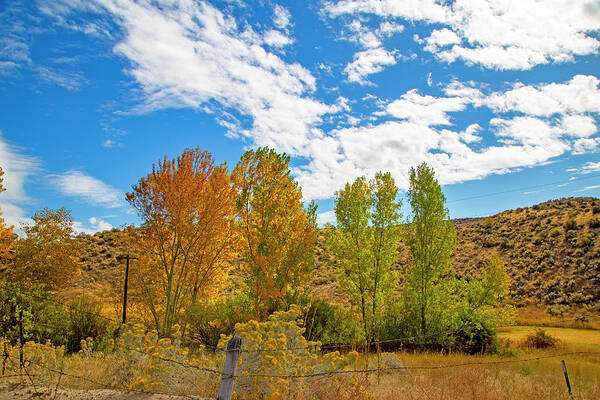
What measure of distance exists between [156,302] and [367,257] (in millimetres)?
12983

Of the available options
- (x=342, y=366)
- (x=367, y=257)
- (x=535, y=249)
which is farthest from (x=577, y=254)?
(x=342, y=366)

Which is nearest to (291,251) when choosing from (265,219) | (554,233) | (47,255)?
(265,219)

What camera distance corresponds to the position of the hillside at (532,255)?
106 ft

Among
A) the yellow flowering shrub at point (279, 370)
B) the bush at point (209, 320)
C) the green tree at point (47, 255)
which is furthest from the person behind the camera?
the green tree at point (47, 255)

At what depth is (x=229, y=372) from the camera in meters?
4.12

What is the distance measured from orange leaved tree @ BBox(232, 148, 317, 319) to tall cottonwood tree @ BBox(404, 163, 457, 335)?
23.7 feet

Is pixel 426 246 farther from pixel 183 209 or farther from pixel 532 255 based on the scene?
pixel 532 255

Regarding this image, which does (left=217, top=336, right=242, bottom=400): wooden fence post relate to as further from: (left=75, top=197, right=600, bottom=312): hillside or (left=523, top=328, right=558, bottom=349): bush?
(left=75, top=197, right=600, bottom=312): hillside

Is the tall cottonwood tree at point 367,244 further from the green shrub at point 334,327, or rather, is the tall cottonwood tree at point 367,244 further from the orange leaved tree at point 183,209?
the orange leaved tree at point 183,209

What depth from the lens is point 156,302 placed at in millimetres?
19750

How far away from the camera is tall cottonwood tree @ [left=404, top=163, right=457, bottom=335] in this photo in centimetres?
1728

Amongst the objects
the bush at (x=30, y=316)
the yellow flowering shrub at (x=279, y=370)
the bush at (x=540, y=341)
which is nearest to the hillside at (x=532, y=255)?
the bush at (x=30, y=316)

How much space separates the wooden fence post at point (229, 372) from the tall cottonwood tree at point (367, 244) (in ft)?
43.5

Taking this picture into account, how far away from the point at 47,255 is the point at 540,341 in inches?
1284
